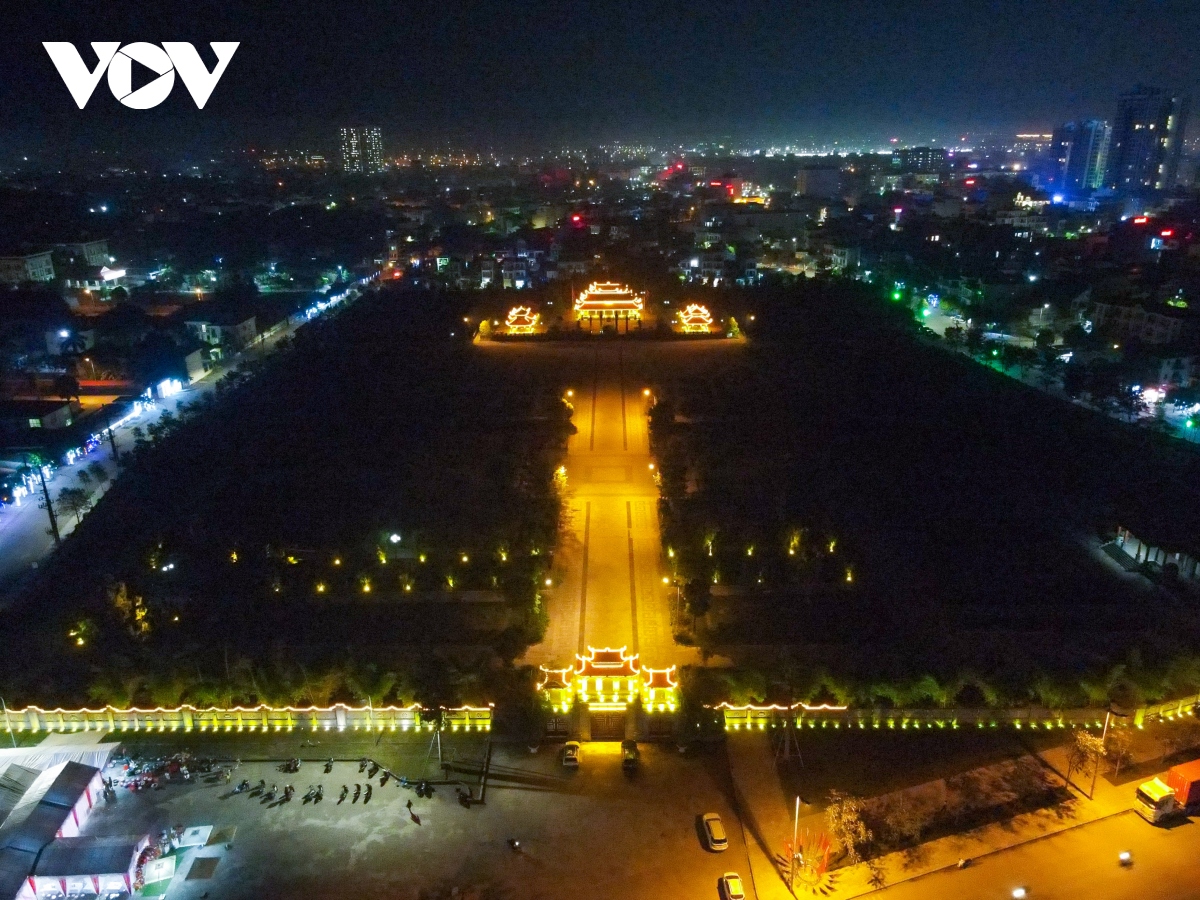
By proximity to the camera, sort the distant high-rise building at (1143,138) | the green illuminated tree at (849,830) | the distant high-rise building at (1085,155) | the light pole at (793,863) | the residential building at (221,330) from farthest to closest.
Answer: the distant high-rise building at (1085,155)
the distant high-rise building at (1143,138)
the residential building at (221,330)
the green illuminated tree at (849,830)
the light pole at (793,863)

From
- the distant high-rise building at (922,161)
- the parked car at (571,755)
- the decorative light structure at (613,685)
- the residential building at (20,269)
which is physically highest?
the distant high-rise building at (922,161)

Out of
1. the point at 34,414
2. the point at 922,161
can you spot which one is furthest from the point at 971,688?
the point at 922,161

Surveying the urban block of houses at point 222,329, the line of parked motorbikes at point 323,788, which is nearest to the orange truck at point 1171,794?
the line of parked motorbikes at point 323,788

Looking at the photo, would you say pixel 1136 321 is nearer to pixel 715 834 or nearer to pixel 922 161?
pixel 715 834

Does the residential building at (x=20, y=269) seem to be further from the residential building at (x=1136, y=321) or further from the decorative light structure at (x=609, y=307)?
the residential building at (x=1136, y=321)

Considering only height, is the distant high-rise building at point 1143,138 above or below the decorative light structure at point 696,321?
above

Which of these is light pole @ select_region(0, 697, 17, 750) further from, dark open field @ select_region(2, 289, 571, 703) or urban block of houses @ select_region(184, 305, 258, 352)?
urban block of houses @ select_region(184, 305, 258, 352)

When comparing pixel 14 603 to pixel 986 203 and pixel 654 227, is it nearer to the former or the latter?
pixel 654 227
